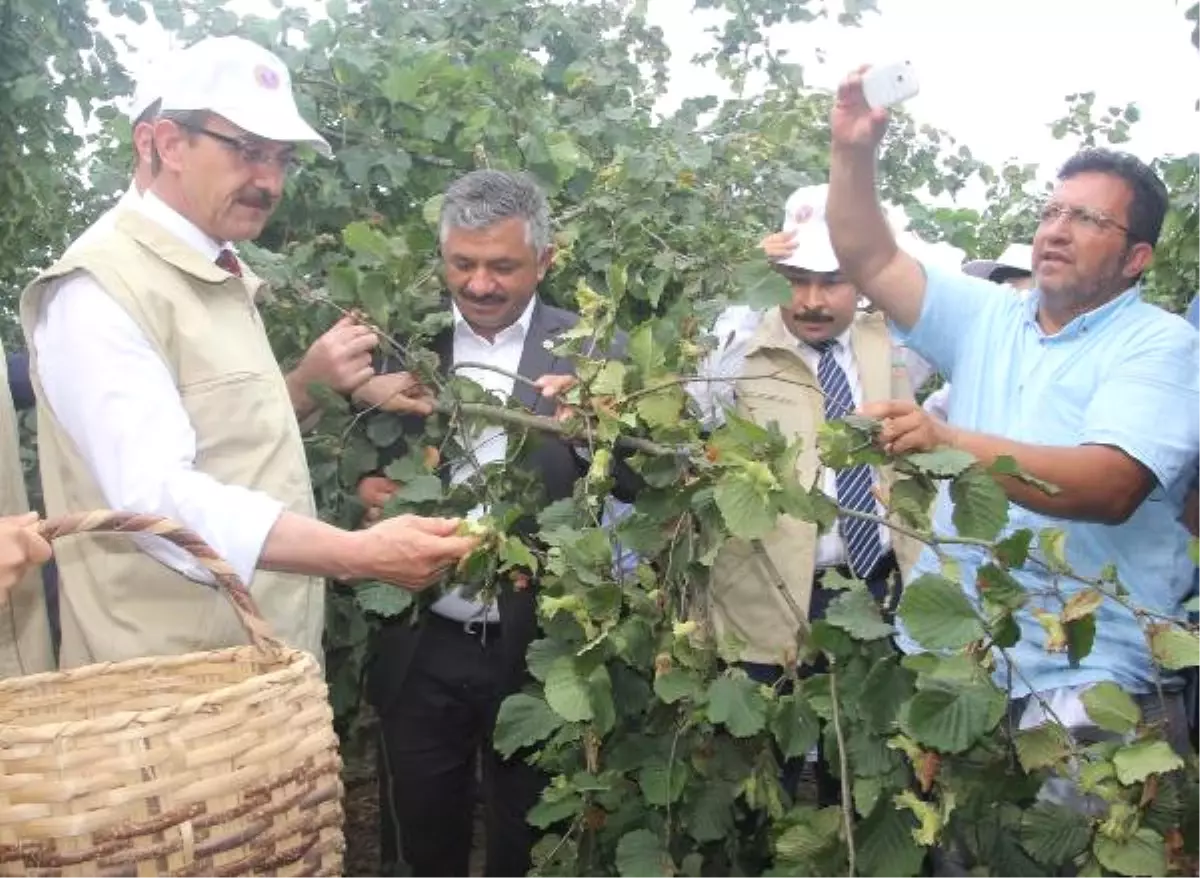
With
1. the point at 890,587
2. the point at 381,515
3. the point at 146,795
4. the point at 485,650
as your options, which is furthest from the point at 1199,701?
the point at 146,795

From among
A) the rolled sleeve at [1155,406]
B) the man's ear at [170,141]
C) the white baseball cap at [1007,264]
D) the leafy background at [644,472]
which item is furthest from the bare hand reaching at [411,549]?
the white baseball cap at [1007,264]

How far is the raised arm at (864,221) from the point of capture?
2273 millimetres

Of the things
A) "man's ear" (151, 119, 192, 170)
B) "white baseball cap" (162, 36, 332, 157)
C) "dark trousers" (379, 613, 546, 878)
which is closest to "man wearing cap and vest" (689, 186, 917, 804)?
"dark trousers" (379, 613, 546, 878)

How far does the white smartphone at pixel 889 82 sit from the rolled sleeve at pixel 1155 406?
57 cm

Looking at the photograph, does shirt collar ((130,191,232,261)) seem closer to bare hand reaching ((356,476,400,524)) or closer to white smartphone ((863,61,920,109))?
bare hand reaching ((356,476,400,524))

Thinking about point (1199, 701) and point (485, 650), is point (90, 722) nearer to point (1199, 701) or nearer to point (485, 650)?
point (485, 650)

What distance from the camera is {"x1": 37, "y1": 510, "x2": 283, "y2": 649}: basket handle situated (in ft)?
4.91

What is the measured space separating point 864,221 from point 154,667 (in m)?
1.48

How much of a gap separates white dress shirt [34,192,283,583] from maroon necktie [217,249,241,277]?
32 cm

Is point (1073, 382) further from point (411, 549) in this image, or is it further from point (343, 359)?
point (343, 359)

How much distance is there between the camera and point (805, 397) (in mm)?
2824

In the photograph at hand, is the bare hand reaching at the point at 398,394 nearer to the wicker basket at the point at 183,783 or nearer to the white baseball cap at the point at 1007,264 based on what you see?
the wicker basket at the point at 183,783

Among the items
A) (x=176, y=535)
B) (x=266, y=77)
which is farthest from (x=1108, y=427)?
(x=266, y=77)

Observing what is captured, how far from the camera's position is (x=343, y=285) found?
2.54 meters
